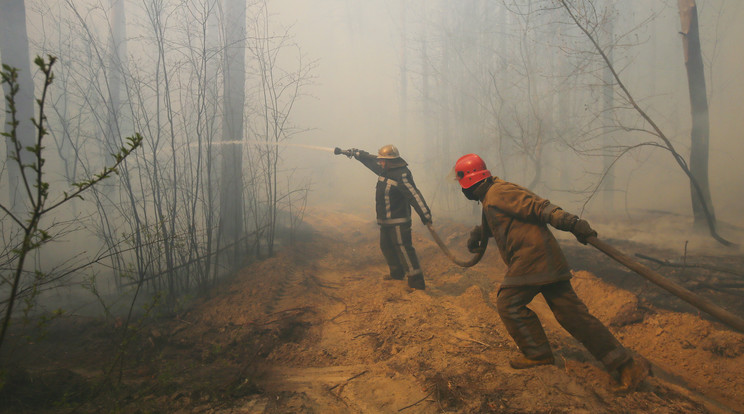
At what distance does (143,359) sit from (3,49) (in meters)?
9.40

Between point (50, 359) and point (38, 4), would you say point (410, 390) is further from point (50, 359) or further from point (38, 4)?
point (38, 4)

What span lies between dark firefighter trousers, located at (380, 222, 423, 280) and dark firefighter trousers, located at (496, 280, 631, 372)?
2538 millimetres

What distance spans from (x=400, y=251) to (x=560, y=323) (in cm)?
307

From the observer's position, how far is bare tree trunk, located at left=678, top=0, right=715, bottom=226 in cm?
786

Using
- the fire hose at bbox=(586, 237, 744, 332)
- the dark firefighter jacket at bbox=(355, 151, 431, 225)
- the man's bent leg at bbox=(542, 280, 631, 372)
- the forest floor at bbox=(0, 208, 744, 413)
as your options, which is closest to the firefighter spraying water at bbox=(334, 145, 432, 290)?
the dark firefighter jacket at bbox=(355, 151, 431, 225)

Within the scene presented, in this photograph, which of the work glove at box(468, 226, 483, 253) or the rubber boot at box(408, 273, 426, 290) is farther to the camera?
the rubber boot at box(408, 273, 426, 290)

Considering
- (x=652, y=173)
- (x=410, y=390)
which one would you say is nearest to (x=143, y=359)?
(x=410, y=390)

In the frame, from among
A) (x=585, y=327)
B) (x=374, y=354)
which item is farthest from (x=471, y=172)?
(x=374, y=354)

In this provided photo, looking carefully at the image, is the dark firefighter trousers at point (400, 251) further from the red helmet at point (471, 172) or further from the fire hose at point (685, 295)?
the fire hose at point (685, 295)

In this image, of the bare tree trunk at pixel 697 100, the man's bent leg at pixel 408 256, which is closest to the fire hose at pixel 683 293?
the man's bent leg at pixel 408 256

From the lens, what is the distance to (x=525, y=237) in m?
2.99

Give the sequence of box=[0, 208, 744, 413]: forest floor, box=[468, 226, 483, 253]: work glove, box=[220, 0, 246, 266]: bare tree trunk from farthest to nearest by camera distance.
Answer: box=[220, 0, 246, 266]: bare tree trunk
box=[468, 226, 483, 253]: work glove
box=[0, 208, 744, 413]: forest floor

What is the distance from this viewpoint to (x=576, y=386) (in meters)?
2.73

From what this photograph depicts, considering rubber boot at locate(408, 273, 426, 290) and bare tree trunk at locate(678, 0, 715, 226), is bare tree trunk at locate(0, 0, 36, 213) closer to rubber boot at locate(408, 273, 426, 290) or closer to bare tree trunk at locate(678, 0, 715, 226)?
rubber boot at locate(408, 273, 426, 290)
